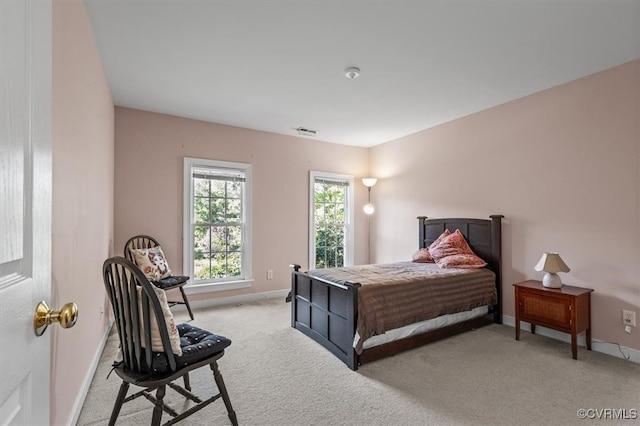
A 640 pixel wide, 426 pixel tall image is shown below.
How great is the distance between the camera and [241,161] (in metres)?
4.59

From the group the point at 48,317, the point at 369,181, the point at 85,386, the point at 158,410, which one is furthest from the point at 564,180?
the point at 85,386

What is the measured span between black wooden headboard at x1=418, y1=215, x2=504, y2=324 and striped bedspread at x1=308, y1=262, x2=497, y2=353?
0.50 ft

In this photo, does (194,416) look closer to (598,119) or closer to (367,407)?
(367,407)

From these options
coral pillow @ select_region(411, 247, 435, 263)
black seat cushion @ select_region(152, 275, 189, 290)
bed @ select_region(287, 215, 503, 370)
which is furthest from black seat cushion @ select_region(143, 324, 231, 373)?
coral pillow @ select_region(411, 247, 435, 263)

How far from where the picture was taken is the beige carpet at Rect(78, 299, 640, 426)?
1.98m

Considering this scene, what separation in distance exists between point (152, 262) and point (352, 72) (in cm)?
290

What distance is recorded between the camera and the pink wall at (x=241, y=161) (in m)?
3.88

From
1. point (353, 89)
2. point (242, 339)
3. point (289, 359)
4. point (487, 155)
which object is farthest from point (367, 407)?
point (487, 155)

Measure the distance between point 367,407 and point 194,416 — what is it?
3.55ft

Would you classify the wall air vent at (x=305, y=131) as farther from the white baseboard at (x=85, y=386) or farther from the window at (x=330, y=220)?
the white baseboard at (x=85, y=386)

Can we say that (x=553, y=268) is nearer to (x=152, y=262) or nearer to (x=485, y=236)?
(x=485, y=236)

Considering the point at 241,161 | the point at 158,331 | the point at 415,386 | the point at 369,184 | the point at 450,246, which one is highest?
the point at 241,161

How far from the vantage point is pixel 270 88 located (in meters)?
3.29

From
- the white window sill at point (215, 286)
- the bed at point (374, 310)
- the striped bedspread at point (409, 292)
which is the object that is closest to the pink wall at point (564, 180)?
the bed at point (374, 310)
